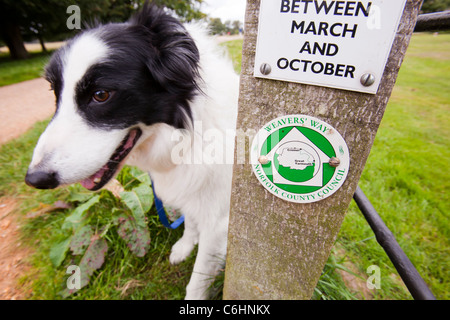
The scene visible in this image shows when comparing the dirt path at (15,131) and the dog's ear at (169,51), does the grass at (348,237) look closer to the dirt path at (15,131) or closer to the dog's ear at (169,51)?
the dirt path at (15,131)

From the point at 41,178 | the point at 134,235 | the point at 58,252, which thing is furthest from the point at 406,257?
the point at 58,252

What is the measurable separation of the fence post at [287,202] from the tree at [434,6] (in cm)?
77

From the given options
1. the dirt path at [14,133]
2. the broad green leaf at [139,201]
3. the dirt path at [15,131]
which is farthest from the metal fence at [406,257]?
the dirt path at [14,133]

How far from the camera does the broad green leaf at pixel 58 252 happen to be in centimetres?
163

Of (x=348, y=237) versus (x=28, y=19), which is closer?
(x=348, y=237)

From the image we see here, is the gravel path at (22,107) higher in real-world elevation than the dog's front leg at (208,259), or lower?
lower

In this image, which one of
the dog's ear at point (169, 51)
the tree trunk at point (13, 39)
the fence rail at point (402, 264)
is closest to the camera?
the fence rail at point (402, 264)

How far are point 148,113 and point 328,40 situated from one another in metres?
0.84

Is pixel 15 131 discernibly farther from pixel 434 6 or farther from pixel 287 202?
pixel 434 6

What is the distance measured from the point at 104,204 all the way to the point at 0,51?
18.9 metres

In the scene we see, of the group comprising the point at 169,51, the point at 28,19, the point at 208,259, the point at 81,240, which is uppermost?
the point at 28,19

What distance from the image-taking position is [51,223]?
1937 mm

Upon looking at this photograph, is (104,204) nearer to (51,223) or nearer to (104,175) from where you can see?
(51,223)

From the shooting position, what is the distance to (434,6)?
154cm
